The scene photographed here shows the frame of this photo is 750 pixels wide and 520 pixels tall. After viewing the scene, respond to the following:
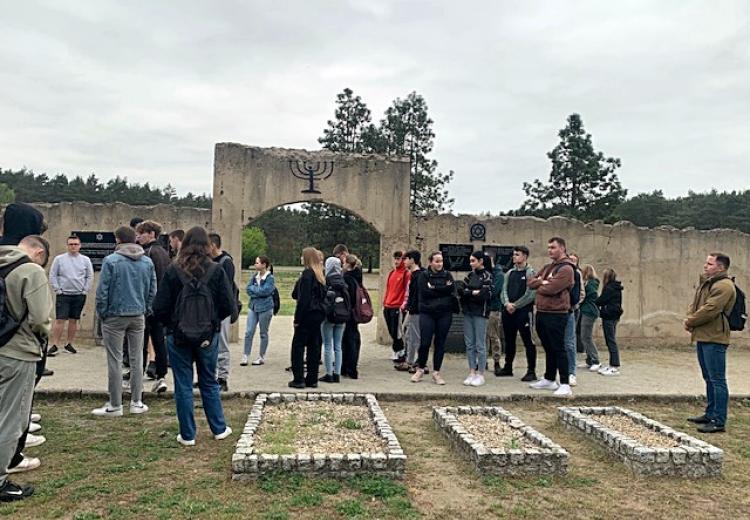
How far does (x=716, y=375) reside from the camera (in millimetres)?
6234

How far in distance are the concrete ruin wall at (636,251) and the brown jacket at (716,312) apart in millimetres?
5397

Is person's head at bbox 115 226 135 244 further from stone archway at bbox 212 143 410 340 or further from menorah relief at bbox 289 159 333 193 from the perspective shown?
menorah relief at bbox 289 159 333 193

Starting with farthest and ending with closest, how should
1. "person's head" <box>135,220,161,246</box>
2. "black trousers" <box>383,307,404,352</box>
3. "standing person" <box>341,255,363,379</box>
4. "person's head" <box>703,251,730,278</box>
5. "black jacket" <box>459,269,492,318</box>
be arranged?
"black trousers" <box>383,307,404,352</box> < "standing person" <box>341,255,363,379</box> < "black jacket" <box>459,269,492,318</box> < "person's head" <box>135,220,161,246</box> < "person's head" <box>703,251,730,278</box>

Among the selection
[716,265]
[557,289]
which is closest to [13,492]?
[557,289]

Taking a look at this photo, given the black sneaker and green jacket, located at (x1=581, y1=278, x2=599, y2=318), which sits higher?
green jacket, located at (x1=581, y1=278, x2=599, y2=318)

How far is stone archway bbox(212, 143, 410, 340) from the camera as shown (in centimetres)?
1081

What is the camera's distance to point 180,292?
17.2 feet

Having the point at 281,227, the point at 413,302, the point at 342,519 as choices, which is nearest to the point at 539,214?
the point at 281,227

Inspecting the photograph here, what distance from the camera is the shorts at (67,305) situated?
30.6 ft

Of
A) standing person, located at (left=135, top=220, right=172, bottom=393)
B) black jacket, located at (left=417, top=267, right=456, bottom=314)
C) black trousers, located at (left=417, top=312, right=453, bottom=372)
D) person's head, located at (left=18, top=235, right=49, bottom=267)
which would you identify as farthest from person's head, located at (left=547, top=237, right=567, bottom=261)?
person's head, located at (left=18, top=235, right=49, bottom=267)

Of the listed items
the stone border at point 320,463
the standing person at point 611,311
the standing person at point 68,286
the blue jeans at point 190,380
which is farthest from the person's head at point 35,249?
the standing person at point 611,311

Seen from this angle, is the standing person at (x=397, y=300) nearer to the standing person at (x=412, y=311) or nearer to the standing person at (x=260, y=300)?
the standing person at (x=412, y=311)

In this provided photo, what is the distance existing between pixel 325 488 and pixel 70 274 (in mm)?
6926

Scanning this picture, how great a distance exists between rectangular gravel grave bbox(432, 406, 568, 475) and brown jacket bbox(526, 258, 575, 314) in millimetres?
1835
